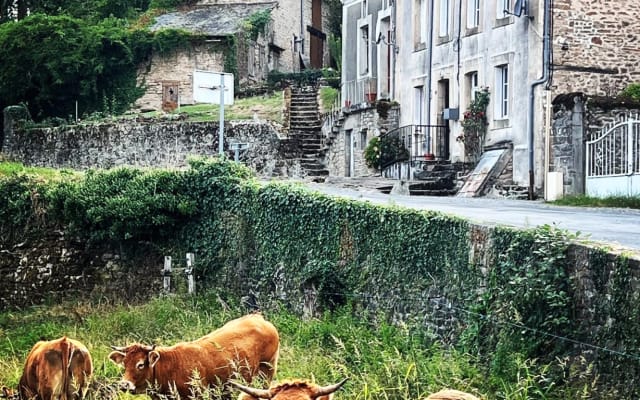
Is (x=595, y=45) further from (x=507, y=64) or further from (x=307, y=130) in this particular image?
(x=307, y=130)

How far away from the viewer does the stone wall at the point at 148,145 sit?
3709cm

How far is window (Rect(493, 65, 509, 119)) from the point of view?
2997 cm

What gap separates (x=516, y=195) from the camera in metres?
27.2

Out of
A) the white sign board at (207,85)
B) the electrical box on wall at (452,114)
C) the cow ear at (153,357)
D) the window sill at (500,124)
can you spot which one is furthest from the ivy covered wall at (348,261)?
the electrical box on wall at (452,114)

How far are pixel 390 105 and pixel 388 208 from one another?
20756 mm

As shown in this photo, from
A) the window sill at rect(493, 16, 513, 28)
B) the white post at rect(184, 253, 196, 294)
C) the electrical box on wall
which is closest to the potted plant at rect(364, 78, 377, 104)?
the electrical box on wall

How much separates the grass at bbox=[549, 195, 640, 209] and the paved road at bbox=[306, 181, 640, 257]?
0.47 meters

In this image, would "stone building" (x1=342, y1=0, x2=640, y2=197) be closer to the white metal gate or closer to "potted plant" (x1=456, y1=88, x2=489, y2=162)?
"potted plant" (x1=456, y1=88, x2=489, y2=162)

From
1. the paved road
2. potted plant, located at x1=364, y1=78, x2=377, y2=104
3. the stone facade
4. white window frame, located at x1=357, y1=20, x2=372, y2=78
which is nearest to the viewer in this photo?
the paved road

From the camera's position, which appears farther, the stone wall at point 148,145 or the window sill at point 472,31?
the stone wall at point 148,145

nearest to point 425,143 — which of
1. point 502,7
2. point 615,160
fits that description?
point 502,7

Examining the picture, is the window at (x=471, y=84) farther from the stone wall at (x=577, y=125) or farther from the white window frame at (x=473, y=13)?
the stone wall at (x=577, y=125)

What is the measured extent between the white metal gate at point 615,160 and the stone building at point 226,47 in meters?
24.4

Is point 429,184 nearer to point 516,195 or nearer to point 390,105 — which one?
point 516,195
